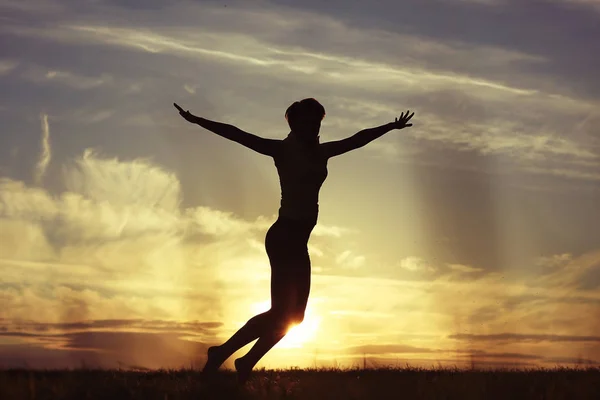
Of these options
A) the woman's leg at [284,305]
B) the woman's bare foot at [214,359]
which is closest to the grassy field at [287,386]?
the woman's bare foot at [214,359]

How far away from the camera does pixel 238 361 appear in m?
10.6

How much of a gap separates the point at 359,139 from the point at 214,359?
3047 millimetres

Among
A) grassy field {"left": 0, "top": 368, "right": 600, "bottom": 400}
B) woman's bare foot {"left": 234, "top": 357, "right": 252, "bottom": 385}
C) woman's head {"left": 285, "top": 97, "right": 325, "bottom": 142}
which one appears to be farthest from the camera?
woman's bare foot {"left": 234, "top": 357, "right": 252, "bottom": 385}

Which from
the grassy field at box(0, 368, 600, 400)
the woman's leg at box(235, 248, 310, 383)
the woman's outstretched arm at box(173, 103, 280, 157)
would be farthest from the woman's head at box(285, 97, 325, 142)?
the grassy field at box(0, 368, 600, 400)

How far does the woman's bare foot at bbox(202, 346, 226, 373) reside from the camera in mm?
10617

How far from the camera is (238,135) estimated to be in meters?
10.3

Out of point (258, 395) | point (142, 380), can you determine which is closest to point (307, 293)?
point (258, 395)

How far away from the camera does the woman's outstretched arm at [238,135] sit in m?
10.3

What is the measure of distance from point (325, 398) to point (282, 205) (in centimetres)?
224

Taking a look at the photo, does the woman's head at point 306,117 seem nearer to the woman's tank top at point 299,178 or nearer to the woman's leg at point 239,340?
the woman's tank top at point 299,178

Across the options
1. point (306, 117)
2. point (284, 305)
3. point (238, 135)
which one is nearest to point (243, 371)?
point (284, 305)

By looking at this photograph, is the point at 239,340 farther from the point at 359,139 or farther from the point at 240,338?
the point at 359,139

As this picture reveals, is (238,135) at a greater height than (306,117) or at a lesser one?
lesser

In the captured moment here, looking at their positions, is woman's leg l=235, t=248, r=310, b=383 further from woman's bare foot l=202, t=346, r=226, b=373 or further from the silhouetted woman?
woman's bare foot l=202, t=346, r=226, b=373
